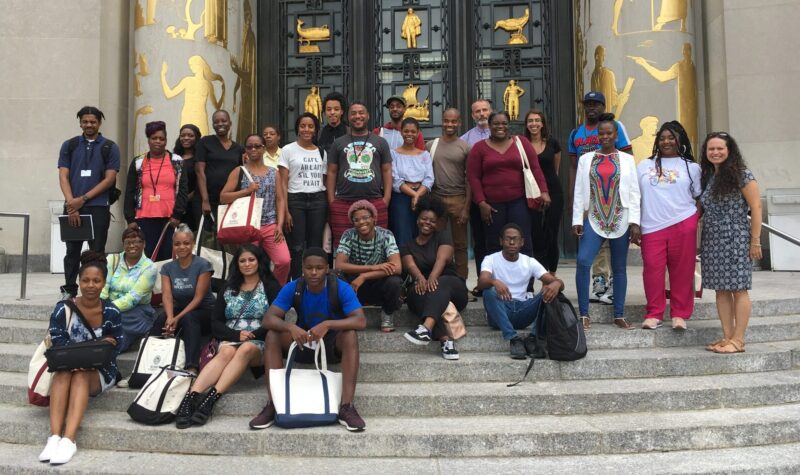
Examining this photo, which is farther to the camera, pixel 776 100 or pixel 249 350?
pixel 776 100

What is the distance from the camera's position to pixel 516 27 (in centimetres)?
1159

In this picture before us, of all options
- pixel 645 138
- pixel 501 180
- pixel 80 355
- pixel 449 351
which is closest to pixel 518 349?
pixel 449 351

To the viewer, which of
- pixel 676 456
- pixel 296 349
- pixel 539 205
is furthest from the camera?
pixel 539 205

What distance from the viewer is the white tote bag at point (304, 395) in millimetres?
4020

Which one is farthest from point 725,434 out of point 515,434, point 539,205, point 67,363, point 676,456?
point 67,363

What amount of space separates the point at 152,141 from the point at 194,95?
4.76 metres

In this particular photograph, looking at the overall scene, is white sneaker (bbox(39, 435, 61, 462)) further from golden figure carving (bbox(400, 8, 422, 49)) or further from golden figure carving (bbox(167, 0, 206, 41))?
golden figure carving (bbox(400, 8, 422, 49))

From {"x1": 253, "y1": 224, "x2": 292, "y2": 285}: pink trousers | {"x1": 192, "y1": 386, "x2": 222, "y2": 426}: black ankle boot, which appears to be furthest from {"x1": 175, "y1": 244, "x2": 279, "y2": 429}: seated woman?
{"x1": 253, "y1": 224, "x2": 292, "y2": 285}: pink trousers

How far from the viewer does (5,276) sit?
9.73 meters

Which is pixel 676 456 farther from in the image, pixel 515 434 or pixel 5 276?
pixel 5 276

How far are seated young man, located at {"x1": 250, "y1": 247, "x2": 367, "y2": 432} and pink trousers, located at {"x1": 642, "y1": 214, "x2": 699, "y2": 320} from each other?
8.55ft

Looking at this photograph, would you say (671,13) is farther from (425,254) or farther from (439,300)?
(439,300)

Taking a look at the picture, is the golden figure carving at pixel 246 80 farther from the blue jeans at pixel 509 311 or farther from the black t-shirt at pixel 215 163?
the blue jeans at pixel 509 311

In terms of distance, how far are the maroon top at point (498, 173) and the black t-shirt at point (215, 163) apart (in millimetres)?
2352
